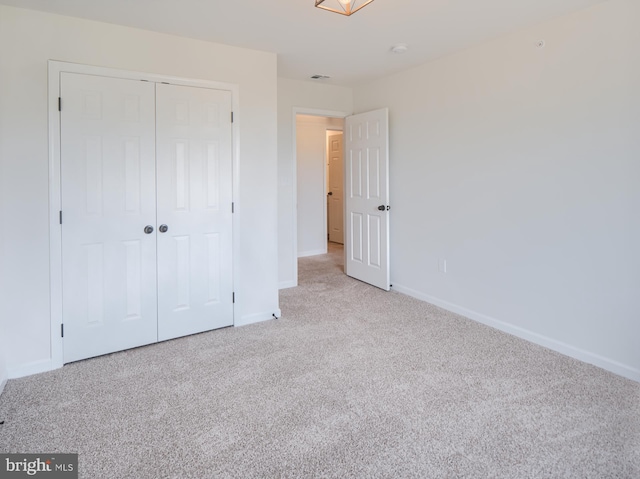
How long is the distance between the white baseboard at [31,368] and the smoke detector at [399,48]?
143 inches

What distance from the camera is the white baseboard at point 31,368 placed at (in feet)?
8.30

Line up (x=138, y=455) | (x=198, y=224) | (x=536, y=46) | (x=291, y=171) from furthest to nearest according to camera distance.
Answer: (x=291, y=171) < (x=198, y=224) < (x=536, y=46) < (x=138, y=455)

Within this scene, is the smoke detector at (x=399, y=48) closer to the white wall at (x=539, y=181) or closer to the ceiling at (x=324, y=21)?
the ceiling at (x=324, y=21)

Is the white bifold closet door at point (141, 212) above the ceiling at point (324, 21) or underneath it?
underneath

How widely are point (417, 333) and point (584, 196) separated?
1.60m

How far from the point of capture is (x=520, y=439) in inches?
74.0

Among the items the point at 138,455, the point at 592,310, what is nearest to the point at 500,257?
the point at 592,310

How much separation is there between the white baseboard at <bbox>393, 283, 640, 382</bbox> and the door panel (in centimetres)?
389

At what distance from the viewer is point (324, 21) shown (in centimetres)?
279

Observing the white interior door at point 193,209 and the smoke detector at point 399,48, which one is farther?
the smoke detector at point 399,48

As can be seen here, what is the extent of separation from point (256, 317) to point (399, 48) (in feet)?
8.95

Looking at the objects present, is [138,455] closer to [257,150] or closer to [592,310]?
[257,150]

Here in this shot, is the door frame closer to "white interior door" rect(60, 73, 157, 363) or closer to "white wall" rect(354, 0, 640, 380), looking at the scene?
"white interior door" rect(60, 73, 157, 363)

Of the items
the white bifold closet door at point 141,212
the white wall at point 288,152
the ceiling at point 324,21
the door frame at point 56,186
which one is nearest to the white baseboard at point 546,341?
the white wall at point 288,152
